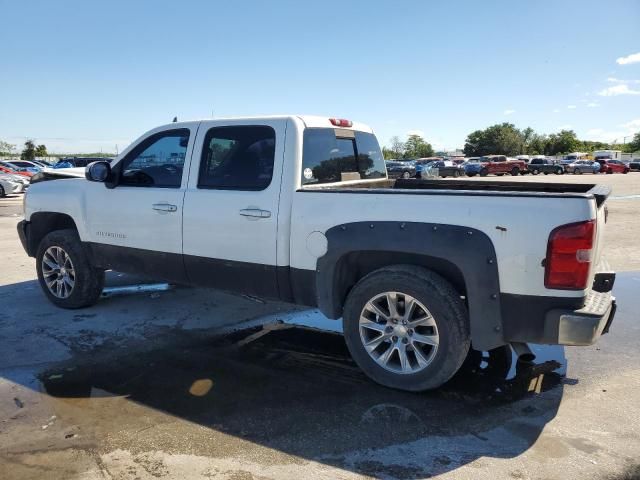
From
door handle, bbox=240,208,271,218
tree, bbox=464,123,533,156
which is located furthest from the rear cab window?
tree, bbox=464,123,533,156

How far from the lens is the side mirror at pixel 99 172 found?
16.5 ft

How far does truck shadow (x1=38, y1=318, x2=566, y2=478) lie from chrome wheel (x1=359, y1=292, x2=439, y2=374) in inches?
8.9

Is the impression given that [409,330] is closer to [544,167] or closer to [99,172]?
[99,172]

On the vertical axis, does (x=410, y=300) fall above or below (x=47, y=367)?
above

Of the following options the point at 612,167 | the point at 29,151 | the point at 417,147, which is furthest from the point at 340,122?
the point at 417,147

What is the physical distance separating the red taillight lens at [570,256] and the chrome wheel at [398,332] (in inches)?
33.0

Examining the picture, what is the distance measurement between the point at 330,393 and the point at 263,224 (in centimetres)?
138

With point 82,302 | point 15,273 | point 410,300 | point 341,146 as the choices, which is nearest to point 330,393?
point 410,300

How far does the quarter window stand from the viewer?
14.1 ft

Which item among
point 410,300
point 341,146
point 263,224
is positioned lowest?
point 410,300

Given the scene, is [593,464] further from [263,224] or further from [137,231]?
[137,231]

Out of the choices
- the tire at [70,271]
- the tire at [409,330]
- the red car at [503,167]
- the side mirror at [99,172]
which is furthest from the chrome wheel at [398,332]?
the red car at [503,167]

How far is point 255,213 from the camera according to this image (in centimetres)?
417

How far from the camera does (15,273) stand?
7.63 meters
